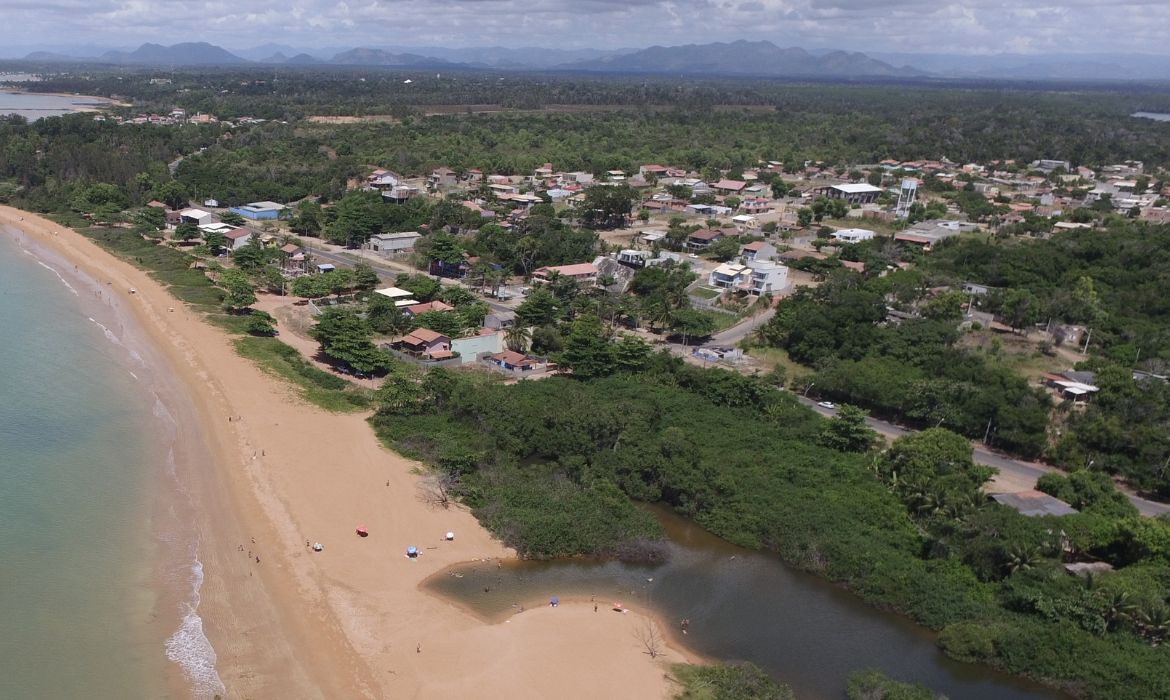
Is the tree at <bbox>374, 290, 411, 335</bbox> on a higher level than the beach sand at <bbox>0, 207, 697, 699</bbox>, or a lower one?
higher

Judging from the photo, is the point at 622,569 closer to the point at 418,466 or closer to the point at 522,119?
the point at 418,466

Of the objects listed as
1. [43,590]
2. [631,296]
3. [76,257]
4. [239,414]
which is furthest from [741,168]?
[43,590]

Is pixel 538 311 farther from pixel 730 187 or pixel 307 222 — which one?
pixel 730 187

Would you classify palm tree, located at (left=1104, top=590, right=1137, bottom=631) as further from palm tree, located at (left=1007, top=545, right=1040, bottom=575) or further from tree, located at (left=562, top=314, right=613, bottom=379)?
tree, located at (left=562, top=314, right=613, bottom=379)

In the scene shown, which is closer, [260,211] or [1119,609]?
[1119,609]

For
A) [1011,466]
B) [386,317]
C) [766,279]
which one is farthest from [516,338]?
[1011,466]

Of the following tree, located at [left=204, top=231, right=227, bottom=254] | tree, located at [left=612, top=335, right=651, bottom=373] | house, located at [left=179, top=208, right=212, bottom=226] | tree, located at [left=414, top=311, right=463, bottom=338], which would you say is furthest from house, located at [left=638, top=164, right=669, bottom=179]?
tree, located at [left=612, top=335, right=651, bottom=373]

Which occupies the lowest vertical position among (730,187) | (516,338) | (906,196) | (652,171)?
(516,338)
